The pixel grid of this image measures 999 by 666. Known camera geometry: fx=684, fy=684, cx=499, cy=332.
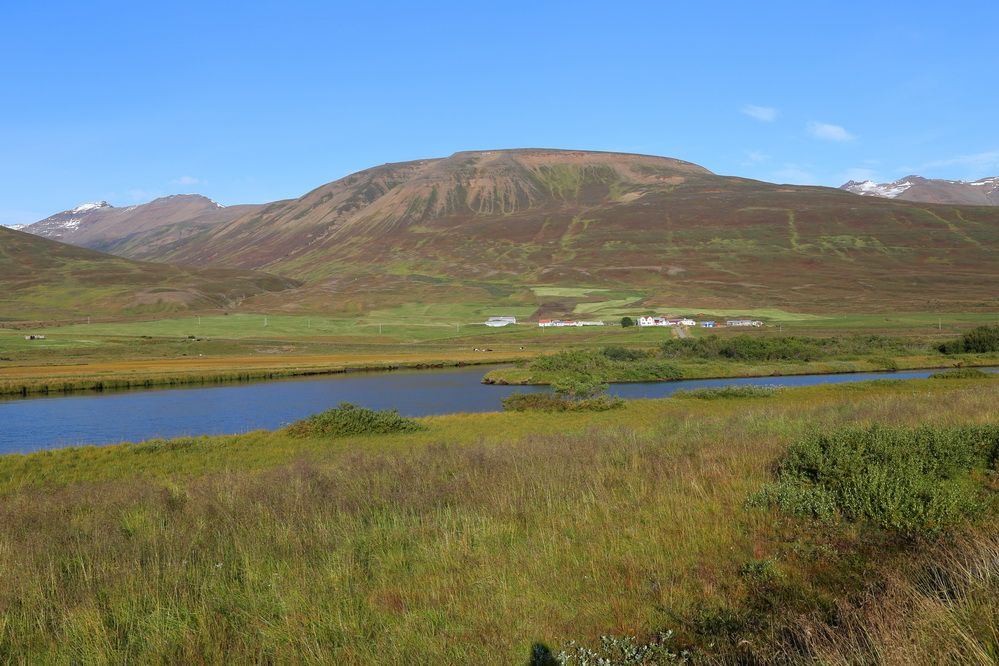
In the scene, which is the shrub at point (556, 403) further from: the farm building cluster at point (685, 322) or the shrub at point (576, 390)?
the farm building cluster at point (685, 322)

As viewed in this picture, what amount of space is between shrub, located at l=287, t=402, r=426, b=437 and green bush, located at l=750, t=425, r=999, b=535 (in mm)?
20399

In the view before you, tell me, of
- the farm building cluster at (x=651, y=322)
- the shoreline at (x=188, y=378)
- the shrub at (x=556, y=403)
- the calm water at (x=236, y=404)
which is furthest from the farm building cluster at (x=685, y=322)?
the shrub at (x=556, y=403)

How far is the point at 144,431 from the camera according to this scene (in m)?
37.7

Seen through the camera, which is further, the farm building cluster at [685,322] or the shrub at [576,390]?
the farm building cluster at [685,322]

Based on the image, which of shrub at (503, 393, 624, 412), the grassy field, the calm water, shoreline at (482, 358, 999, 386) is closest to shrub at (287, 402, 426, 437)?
shrub at (503, 393, 624, 412)

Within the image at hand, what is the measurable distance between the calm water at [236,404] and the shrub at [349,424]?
964cm

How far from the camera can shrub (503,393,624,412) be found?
35656 mm

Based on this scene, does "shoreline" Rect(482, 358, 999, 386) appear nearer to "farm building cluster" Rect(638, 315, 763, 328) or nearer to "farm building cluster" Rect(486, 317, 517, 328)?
"farm building cluster" Rect(638, 315, 763, 328)

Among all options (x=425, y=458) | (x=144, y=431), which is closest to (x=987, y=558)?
(x=425, y=458)

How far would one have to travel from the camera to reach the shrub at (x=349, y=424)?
2855 cm

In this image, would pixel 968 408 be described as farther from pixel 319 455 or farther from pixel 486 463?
pixel 319 455

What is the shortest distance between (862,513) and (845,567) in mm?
1590

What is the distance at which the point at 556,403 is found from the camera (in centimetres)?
3734

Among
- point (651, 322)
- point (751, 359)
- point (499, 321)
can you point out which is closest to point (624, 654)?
point (751, 359)
